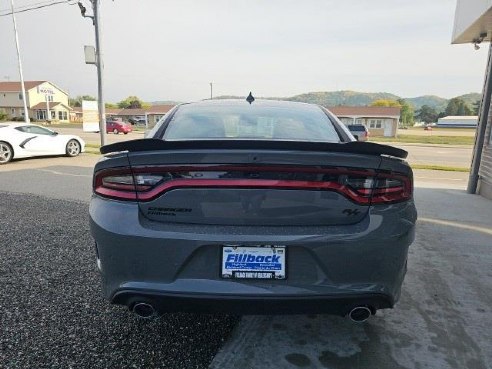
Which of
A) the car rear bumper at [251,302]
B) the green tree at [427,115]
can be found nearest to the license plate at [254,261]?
the car rear bumper at [251,302]

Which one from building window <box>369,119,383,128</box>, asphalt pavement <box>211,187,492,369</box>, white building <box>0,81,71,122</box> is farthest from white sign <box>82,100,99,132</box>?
white building <box>0,81,71,122</box>

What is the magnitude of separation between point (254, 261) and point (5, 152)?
11999 mm

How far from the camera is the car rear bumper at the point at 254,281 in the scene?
71.5 inches

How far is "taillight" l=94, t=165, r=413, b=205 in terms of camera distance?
1823mm

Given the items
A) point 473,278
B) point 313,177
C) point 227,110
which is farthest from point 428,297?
point 227,110

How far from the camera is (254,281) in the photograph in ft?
6.04

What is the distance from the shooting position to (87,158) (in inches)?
504

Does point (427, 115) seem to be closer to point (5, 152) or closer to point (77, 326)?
point (5, 152)

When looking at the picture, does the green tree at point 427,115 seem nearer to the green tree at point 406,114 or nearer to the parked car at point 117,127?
the green tree at point 406,114

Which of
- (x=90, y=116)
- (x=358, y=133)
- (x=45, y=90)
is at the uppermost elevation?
(x=45, y=90)

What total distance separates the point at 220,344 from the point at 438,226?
Answer: 13.1 feet

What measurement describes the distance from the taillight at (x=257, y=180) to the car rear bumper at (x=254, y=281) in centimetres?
10

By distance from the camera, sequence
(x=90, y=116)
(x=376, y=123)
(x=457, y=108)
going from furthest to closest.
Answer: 1. (x=457, y=108)
2. (x=376, y=123)
3. (x=90, y=116)

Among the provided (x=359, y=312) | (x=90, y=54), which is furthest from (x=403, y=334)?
(x=90, y=54)
